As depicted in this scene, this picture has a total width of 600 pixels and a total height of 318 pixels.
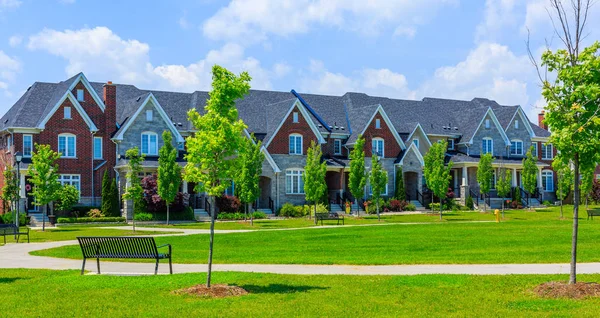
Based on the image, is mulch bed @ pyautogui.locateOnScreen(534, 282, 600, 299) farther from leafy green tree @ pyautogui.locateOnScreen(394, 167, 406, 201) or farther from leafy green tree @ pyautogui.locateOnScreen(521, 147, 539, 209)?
leafy green tree @ pyautogui.locateOnScreen(394, 167, 406, 201)

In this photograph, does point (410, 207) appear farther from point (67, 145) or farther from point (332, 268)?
point (332, 268)

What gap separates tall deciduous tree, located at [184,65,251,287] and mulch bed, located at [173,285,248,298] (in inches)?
33.2

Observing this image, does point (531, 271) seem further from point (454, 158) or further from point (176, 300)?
point (454, 158)

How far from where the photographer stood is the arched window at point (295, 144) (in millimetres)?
52688

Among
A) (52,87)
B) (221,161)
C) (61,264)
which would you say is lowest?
(61,264)

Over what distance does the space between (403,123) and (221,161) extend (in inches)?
1901

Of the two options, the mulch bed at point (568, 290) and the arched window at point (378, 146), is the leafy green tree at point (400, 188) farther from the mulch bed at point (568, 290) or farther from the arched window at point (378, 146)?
the mulch bed at point (568, 290)

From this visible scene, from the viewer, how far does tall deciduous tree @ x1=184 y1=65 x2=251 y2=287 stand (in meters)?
13.5

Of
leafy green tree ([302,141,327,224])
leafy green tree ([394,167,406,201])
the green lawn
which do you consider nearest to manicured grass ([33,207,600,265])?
the green lawn

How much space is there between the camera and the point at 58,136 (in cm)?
4712

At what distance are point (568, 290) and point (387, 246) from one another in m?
11.3

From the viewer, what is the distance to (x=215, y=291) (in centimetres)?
1264

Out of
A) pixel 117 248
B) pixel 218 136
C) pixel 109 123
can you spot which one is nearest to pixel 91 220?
pixel 109 123

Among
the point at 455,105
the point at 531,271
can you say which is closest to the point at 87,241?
the point at 531,271
